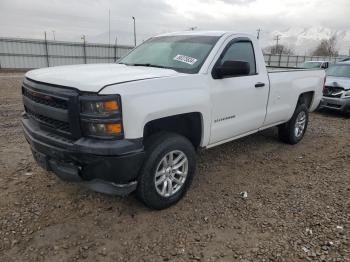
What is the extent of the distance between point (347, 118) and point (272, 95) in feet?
17.3

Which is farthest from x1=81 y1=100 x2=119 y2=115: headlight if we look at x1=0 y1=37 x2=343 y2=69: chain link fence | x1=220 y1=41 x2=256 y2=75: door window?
x1=0 y1=37 x2=343 y2=69: chain link fence

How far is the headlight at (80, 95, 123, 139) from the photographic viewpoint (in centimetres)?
277

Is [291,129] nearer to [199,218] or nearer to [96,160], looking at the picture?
[199,218]

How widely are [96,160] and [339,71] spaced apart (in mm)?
9675

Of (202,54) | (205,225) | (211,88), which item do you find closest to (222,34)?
(202,54)

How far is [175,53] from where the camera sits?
410 centimetres

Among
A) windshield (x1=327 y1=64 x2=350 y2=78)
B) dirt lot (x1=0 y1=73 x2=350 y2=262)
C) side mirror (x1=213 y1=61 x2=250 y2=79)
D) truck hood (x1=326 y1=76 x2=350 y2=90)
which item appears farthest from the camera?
windshield (x1=327 y1=64 x2=350 y2=78)

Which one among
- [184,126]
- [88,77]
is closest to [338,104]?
[184,126]

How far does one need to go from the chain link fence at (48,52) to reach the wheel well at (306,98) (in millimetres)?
18072

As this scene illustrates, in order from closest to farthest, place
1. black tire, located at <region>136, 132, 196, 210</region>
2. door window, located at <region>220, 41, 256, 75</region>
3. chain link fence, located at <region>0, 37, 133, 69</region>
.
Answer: black tire, located at <region>136, 132, 196, 210</region> → door window, located at <region>220, 41, 256, 75</region> → chain link fence, located at <region>0, 37, 133, 69</region>

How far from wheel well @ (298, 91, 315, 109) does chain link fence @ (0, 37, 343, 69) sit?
712 inches

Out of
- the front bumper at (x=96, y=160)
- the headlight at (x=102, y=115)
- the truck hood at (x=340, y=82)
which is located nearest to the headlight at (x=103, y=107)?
the headlight at (x=102, y=115)

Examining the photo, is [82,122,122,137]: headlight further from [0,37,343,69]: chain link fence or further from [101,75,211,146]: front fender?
[0,37,343,69]: chain link fence

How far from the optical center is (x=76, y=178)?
118 inches
